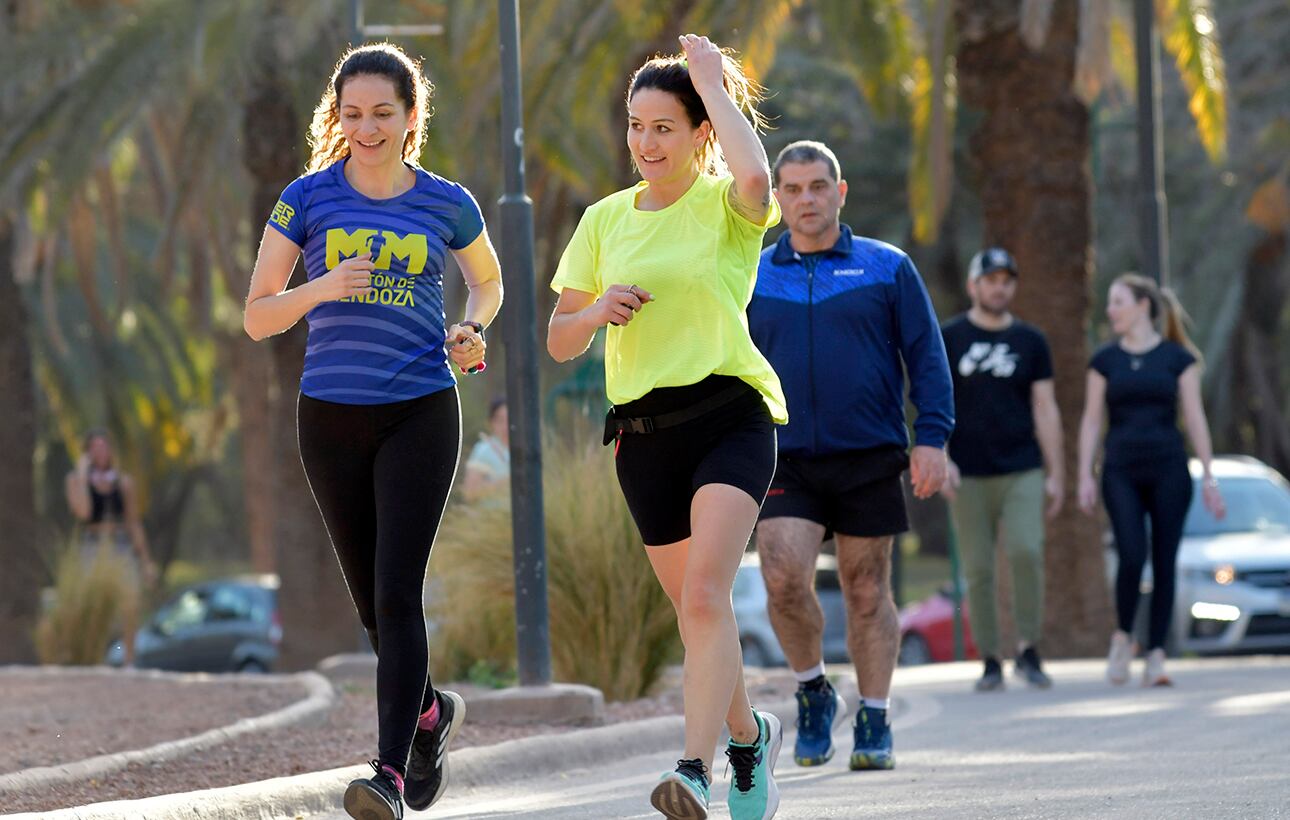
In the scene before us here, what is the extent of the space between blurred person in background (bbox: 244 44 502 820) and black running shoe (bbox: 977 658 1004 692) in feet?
19.0

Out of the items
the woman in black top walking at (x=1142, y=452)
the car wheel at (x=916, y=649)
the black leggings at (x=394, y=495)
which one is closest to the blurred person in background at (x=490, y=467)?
the woman in black top walking at (x=1142, y=452)

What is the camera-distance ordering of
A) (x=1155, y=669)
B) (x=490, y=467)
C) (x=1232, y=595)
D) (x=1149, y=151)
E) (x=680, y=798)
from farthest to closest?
(x=1232, y=595) → (x=1149, y=151) → (x=490, y=467) → (x=1155, y=669) → (x=680, y=798)

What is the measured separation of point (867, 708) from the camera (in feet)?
24.3

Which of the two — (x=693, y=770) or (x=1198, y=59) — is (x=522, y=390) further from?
(x=1198, y=59)

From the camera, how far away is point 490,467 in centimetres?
1141

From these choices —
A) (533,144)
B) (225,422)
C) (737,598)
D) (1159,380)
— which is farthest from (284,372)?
(225,422)

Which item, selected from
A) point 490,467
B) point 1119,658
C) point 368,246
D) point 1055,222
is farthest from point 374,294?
point 1055,222

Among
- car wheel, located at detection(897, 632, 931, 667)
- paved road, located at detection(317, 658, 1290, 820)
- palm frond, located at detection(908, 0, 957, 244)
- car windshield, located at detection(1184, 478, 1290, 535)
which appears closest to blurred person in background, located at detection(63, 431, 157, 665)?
palm frond, located at detection(908, 0, 957, 244)

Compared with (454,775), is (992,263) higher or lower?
higher

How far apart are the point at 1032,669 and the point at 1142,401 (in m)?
1.43

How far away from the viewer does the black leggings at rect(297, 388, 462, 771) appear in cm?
559

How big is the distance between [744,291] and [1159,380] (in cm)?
586

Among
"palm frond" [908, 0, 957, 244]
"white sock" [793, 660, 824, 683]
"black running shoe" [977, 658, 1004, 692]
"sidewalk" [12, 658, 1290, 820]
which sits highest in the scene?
"palm frond" [908, 0, 957, 244]

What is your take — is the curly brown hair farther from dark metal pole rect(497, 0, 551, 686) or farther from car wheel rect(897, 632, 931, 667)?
car wheel rect(897, 632, 931, 667)
